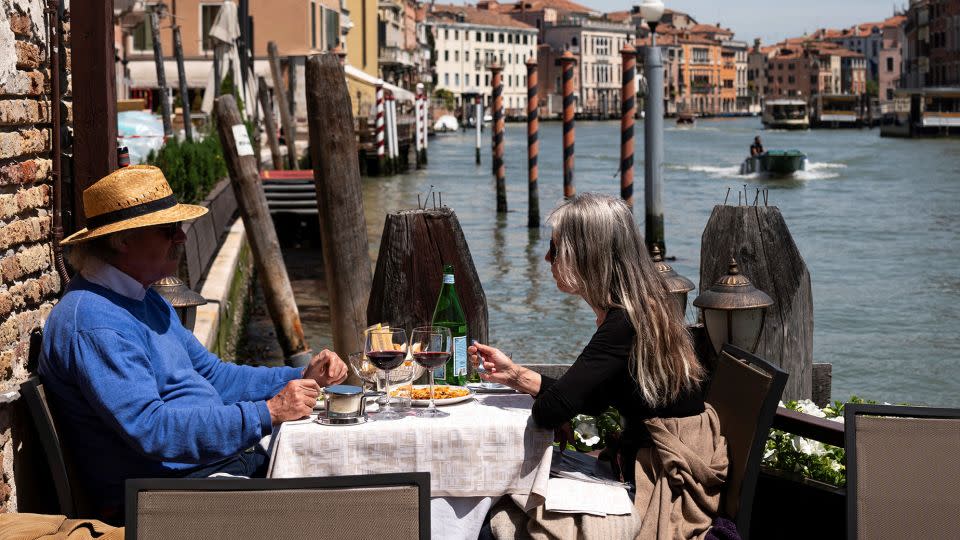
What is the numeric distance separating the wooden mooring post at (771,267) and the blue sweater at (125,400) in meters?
2.40

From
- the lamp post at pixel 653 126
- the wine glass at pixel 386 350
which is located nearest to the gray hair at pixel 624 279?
the wine glass at pixel 386 350

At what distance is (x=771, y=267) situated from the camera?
489 cm

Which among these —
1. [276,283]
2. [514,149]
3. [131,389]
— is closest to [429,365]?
[131,389]

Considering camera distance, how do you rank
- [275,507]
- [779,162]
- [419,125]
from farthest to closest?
[419,125] → [779,162] → [275,507]

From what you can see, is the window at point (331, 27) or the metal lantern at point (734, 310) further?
the window at point (331, 27)

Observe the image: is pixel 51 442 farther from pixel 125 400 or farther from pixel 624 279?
pixel 624 279

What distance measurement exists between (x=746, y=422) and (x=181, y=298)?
273cm

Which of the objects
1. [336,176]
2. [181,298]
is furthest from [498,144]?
[181,298]

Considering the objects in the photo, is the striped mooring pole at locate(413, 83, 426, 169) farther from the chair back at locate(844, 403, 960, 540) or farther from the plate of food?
the chair back at locate(844, 403, 960, 540)

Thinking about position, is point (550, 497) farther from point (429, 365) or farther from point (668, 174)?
point (668, 174)

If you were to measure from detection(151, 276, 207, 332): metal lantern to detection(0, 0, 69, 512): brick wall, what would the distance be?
1.25 m

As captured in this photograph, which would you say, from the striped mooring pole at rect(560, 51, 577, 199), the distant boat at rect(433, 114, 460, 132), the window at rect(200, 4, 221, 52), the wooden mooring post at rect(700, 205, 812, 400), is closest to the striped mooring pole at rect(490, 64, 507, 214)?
the striped mooring pole at rect(560, 51, 577, 199)

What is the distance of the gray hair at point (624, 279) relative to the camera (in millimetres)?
3008

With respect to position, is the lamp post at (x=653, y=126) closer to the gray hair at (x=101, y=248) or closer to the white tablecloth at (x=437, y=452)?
the white tablecloth at (x=437, y=452)
